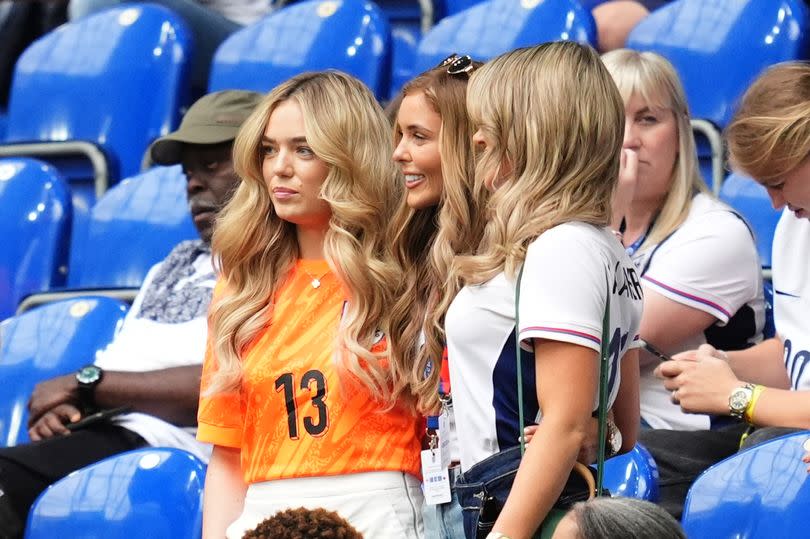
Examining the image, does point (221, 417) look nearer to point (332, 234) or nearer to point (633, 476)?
point (332, 234)

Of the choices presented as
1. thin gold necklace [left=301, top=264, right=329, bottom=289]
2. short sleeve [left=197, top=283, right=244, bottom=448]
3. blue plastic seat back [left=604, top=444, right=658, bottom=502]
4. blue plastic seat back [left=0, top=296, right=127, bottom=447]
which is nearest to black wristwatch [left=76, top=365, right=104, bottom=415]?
blue plastic seat back [left=0, top=296, right=127, bottom=447]

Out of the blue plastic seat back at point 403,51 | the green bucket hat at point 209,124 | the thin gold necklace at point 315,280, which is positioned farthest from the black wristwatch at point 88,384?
the blue plastic seat back at point 403,51

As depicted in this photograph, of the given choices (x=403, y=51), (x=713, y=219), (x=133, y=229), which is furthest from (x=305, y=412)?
(x=403, y=51)

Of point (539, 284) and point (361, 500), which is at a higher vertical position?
point (539, 284)

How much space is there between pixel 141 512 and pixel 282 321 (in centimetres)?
52

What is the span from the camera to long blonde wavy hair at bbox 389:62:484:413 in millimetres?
2293

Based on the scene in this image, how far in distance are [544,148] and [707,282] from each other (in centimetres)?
97

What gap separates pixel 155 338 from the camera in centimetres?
327

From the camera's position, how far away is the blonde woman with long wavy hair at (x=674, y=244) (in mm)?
2859

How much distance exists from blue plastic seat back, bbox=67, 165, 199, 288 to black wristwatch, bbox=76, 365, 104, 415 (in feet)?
2.76

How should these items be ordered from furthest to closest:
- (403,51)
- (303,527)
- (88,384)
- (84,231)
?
(403,51) → (84,231) → (88,384) → (303,527)

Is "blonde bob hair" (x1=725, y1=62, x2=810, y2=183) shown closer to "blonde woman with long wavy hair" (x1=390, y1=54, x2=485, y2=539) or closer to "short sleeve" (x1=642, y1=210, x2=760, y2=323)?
"short sleeve" (x1=642, y1=210, x2=760, y2=323)

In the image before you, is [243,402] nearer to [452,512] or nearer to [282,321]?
[282,321]

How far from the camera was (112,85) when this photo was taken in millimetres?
4660
